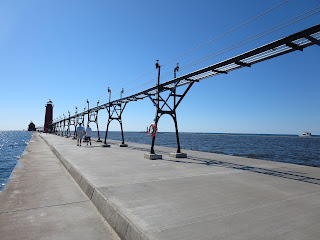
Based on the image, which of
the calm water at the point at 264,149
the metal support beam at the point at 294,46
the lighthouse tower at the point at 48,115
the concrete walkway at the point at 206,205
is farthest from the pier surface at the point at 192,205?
the lighthouse tower at the point at 48,115

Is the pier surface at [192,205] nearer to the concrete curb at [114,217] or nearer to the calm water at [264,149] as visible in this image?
the concrete curb at [114,217]

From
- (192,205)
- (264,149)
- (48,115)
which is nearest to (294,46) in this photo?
(192,205)

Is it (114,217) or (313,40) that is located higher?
(313,40)

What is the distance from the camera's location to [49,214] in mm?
4793

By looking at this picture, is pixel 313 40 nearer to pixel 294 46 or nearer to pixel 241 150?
pixel 294 46

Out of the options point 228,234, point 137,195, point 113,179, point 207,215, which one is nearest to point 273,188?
point 207,215

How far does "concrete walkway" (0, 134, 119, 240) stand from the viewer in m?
3.92

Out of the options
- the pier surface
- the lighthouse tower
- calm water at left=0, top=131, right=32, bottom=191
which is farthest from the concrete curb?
the lighthouse tower

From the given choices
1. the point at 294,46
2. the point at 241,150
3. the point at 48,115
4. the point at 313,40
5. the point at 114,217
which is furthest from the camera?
the point at 48,115

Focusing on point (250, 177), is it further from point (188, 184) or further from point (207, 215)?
point (207, 215)

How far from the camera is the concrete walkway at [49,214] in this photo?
12.9 ft

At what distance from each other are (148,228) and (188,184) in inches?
133

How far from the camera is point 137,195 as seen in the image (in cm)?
554

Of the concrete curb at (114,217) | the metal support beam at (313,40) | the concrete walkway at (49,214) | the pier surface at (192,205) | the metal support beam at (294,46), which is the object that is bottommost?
the concrete walkway at (49,214)
